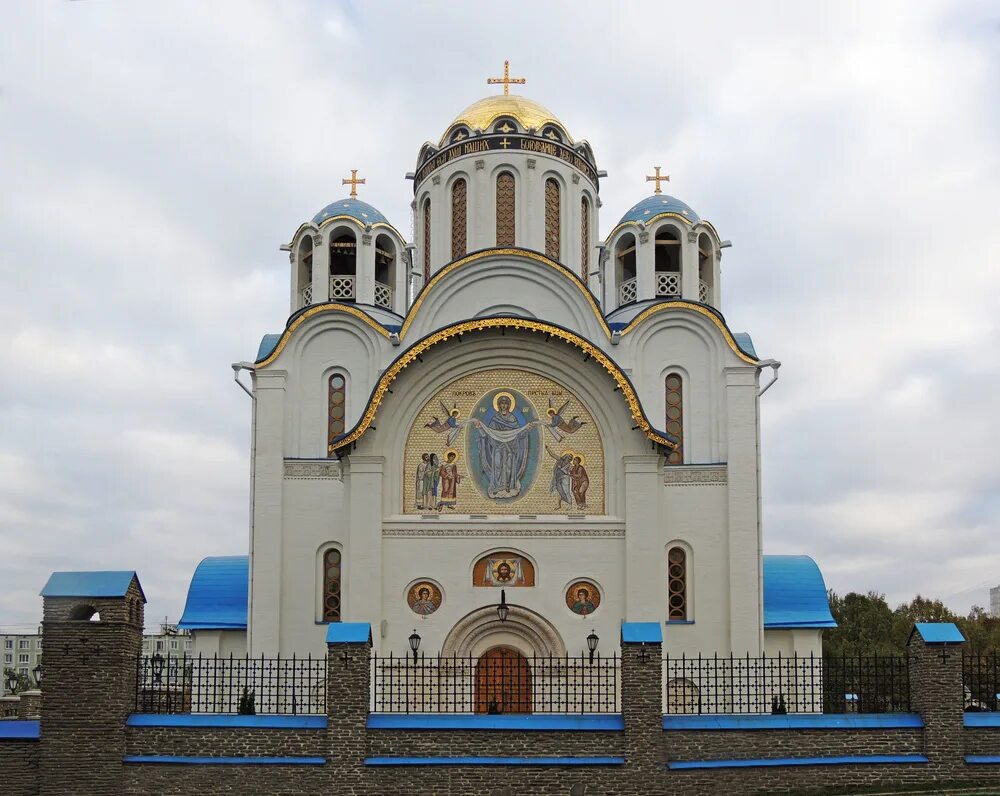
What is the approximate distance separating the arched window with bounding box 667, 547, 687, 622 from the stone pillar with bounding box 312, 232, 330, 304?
734cm

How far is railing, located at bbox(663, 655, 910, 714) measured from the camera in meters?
12.4

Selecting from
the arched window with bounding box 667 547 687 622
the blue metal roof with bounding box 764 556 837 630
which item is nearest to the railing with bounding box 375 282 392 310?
the arched window with bounding box 667 547 687 622

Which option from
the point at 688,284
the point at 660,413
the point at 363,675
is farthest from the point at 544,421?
the point at 363,675

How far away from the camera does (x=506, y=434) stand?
1691 cm

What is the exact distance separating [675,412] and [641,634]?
24.0 ft

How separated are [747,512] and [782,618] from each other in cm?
217

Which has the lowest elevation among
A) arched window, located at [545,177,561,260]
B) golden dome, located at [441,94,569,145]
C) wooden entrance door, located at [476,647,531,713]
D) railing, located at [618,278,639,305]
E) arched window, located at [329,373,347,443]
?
wooden entrance door, located at [476,647,531,713]

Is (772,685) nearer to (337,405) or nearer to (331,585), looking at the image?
(331,585)

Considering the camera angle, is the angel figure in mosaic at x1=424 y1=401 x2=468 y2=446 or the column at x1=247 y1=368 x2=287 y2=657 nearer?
the angel figure in mosaic at x1=424 y1=401 x2=468 y2=446

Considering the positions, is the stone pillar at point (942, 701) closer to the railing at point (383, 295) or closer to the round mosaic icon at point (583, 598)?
the round mosaic icon at point (583, 598)

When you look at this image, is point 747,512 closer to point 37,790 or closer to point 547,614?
point 547,614

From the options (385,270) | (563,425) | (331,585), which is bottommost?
(331,585)

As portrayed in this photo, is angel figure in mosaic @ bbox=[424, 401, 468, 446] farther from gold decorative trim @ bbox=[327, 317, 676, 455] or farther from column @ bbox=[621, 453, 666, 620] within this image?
column @ bbox=[621, 453, 666, 620]

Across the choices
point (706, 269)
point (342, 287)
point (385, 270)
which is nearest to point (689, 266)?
point (706, 269)
